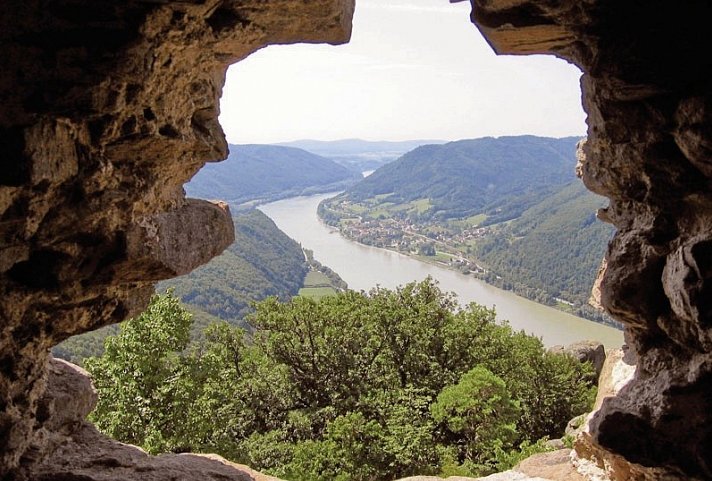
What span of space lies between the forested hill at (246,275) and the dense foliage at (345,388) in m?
57.1

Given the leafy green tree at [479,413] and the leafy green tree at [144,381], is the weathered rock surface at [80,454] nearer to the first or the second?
the leafy green tree at [144,381]

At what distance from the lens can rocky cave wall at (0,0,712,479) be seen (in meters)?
5.67

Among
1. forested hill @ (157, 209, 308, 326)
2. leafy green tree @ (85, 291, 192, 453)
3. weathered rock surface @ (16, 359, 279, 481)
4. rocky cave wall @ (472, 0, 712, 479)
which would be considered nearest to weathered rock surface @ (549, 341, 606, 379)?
leafy green tree @ (85, 291, 192, 453)

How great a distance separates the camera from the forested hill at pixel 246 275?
90.9 metres

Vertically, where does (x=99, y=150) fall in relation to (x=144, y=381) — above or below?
above

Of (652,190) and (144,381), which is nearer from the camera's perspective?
(652,190)

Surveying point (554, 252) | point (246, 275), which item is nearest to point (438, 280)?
point (246, 275)

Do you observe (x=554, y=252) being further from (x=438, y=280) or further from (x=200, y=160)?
(x=200, y=160)

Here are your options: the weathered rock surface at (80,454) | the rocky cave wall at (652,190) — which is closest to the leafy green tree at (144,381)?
the weathered rock surface at (80,454)

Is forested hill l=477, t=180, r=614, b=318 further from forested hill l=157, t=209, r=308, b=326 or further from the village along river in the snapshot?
forested hill l=157, t=209, r=308, b=326

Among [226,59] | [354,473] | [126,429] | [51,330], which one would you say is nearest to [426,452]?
[354,473]

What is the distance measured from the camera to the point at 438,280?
144 ft

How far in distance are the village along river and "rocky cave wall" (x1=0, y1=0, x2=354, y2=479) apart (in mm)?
36515

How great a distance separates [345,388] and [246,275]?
88.7 meters
